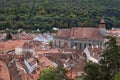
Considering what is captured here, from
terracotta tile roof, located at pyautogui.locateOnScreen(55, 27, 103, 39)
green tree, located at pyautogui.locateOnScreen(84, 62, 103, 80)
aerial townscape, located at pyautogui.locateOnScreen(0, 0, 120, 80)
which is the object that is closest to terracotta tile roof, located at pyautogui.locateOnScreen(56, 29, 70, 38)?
aerial townscape, located at pyautogui.locateOnScreen(0, 0, 120, 80)

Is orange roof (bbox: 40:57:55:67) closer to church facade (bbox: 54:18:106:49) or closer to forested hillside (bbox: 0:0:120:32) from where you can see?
church facade (bbox: 54:18:106:49)

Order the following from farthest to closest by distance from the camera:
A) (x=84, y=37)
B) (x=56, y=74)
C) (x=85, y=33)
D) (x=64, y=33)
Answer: (x=64, y=33) → (x=84, y=37) → (x=85, y=33) → (x=56, y=74)

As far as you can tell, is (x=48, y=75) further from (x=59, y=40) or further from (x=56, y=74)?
(x=59, y=40)

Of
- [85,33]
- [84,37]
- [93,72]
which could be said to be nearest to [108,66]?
[93,72]

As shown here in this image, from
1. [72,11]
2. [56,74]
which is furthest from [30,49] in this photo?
[72,11]

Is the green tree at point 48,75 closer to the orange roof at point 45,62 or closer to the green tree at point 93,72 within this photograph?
the green tree at point 93,72

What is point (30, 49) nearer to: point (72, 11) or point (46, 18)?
point (46, 18)

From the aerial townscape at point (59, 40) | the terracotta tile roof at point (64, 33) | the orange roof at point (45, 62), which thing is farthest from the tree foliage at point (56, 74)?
the terracotta tile roof at point (64, 33)
